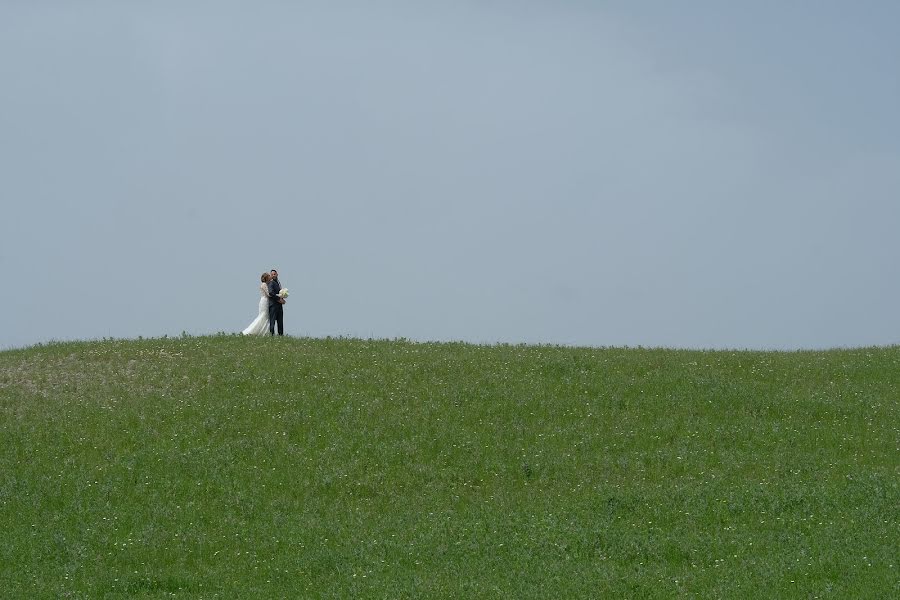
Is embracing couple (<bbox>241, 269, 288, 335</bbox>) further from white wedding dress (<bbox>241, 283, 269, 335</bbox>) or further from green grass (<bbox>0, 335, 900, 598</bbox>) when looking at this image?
green grass (<bbox>0, 335, 900, 598</bbox>)

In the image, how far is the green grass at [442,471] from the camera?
17.2 m

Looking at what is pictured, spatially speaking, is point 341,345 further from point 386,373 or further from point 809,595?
point 809,595

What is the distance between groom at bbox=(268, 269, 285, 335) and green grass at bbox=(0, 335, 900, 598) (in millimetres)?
2552

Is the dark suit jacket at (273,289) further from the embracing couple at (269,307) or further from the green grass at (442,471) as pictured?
the green grass at (442,471)

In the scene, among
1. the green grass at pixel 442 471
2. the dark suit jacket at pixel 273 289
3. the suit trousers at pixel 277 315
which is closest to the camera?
the green grass at pixel 442 471

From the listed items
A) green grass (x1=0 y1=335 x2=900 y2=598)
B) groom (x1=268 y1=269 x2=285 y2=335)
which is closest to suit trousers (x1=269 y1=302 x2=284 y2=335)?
groom (x1=268 y1=269 x2=285 y2=335)

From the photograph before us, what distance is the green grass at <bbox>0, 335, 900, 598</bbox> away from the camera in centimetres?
1725

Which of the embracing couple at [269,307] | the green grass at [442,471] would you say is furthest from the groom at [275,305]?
the green grass at [442,471]

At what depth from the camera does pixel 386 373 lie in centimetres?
2850

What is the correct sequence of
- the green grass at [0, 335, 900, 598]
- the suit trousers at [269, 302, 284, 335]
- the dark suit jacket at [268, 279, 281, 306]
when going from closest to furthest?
the green grass at [0, 335, 900, 598] → the dark suit jacket at [268, 279, 281, 306] → the suit trousers at [269, 302, 284, 335]

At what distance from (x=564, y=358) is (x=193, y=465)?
1102 cm

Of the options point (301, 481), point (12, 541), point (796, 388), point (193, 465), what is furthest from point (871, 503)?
point (12, 541)

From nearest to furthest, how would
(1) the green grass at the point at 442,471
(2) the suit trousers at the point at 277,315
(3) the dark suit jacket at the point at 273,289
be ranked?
1. (1) the green grass at the point at 442,471
2. (3) the dark suit jacket at the point at 273,289
3. (2) the suit trousers at the point at 277,315

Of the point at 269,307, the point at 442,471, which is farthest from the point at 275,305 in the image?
the point at 442,471
